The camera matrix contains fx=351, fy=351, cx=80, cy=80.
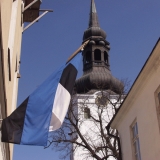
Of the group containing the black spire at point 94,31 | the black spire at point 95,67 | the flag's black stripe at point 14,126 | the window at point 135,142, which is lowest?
the flag's black stripe at point 14,126

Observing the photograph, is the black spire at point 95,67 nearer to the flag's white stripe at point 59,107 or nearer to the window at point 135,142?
the window at point 135,142

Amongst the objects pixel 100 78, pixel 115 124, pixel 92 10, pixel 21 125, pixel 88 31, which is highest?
pixel 92 10

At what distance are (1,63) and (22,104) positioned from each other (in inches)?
32.8

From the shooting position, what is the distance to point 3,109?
268 inches

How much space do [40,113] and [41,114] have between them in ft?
0.11

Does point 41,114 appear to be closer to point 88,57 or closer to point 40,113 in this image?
point 40,113

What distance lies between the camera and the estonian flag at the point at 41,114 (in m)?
5.79

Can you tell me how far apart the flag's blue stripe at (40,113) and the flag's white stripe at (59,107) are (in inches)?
3.5

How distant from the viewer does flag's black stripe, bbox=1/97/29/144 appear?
5805mm

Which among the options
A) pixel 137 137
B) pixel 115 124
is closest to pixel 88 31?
pixel 115 124

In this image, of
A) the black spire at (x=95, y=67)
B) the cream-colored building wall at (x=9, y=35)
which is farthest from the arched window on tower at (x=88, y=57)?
the cream-colored building wall at (x=9, y=35)

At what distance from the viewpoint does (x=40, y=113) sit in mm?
6035

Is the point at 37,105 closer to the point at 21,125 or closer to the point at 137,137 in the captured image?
the point at 21,125

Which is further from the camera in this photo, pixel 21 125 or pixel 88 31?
pixel 88 31
